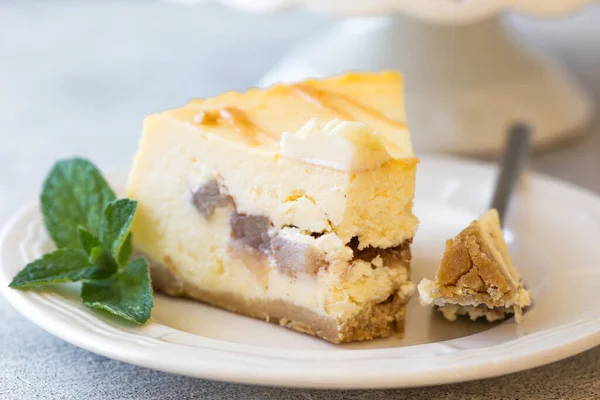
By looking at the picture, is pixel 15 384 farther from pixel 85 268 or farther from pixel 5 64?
pixel 5 64

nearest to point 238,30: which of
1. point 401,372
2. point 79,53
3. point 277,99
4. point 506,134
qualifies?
point 79,53

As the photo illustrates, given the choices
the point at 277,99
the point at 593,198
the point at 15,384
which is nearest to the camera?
the point at 15,384

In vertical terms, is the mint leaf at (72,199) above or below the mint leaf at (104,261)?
above

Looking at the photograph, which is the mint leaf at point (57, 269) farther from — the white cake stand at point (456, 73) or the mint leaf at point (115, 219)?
the white cake stand at point (456, 73)

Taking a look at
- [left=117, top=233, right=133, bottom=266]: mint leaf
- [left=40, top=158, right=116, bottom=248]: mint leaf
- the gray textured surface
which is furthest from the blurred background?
[left=117, top=233, right=133, bottom=266]: mint leaf

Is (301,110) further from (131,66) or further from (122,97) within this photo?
(131,66)

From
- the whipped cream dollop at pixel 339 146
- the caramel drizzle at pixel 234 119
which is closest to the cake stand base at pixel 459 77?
the caramel drizzle at pixel 234 119

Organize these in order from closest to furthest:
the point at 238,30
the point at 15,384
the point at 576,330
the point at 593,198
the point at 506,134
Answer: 1. the point at 576,330
2. the point at 15,384
3. the point at 593,198
4. the point at 506,134
5. the point at 238,30

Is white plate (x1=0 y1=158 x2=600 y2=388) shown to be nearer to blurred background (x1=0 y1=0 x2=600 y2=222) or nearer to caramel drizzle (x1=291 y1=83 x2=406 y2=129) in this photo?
caramel drizzle (x1=291 y1=83 x2=406 y2=129)

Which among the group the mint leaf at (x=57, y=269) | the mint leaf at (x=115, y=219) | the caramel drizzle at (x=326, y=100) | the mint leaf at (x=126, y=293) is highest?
the caramel drizzle at (x=326, y=100)
